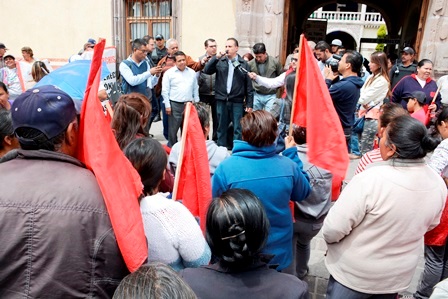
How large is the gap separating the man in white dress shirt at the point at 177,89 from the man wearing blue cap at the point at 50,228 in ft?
17.4

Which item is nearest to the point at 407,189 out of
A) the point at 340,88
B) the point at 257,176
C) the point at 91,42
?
the point at 257,176

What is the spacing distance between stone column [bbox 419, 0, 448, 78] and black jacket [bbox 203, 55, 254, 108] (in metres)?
4.26

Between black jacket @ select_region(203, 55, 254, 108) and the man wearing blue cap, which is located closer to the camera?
the man wearing blue cap

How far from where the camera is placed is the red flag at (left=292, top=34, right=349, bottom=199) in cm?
267

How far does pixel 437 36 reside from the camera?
8312 millimetres

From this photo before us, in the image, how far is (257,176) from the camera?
93.4 inches

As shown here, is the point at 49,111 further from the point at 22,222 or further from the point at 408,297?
the point at 408,297

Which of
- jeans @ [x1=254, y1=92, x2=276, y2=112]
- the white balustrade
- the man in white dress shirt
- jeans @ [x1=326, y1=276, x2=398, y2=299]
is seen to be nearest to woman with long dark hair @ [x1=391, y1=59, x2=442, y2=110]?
jeans @ [x1=254, y1=92, x2=276, y2=112]

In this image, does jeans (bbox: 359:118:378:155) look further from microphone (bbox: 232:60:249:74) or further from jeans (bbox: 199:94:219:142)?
jeans (bbox: 199:94:219:142)

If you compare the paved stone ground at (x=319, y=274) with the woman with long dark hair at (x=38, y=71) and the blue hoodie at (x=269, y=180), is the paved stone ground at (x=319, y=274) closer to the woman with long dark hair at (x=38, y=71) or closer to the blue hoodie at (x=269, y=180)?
the blue hoodie at (x=269, y=180)

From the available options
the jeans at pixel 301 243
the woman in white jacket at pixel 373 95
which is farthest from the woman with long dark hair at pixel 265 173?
the woman in white jacket at pixel 373 95

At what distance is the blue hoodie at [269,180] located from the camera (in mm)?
2379

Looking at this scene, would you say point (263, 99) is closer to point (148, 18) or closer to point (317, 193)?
point (317, 193)

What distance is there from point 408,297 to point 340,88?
252cm
